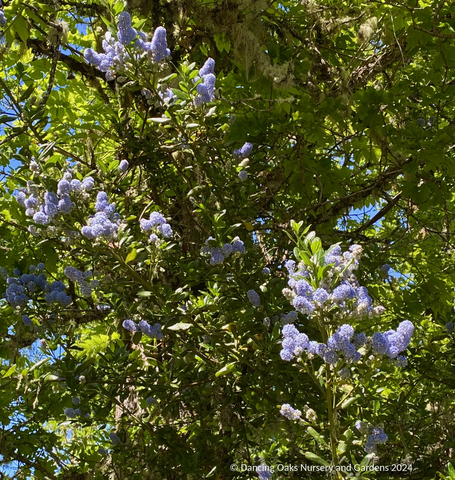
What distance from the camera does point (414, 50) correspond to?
3.43 meters

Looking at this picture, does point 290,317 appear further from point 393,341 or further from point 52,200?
point 52,200

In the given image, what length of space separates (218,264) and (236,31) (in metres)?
1.39

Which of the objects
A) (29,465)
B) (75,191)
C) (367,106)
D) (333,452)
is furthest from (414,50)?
(29,465)

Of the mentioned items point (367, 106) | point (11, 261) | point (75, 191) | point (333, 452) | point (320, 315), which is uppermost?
point (367, 106)

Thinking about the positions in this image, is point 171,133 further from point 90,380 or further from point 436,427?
point 436,427

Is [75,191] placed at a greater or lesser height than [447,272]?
lesser

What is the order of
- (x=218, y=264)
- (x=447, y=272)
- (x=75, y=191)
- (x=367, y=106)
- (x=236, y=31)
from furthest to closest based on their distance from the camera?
1. (x=447, y=272)
2. (x=367, y=106)
3. (x=236, y=31)
4. (x=218, y=264)
5. (x=75, y=191)

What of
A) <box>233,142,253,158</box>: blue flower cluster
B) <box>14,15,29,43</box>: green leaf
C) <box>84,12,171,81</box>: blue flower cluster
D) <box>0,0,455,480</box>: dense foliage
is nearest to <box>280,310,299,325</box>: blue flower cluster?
<box>0,0,455,480</box>: dense foliage

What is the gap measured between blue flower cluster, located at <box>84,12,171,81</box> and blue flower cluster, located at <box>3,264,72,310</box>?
941 millimetres

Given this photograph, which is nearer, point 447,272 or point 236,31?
point 236,31

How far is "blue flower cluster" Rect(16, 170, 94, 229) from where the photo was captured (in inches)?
83.4

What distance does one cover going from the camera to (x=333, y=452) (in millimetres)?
1817

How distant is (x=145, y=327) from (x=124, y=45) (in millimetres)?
1106

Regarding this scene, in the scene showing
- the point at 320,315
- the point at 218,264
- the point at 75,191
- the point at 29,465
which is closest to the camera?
the point at 320,315
